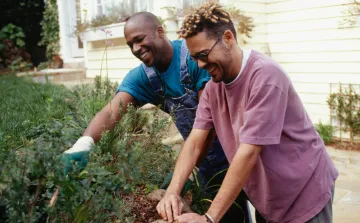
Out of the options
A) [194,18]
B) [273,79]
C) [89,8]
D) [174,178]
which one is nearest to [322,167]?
[273,79]

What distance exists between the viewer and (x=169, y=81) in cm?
241

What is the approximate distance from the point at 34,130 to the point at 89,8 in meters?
5.04

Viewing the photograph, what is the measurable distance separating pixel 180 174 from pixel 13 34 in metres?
10.3

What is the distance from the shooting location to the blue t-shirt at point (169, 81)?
2359 millimetres

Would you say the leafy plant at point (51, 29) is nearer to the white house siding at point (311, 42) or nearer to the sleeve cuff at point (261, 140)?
the white house siding at point (311, 42)

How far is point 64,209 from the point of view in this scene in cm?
155

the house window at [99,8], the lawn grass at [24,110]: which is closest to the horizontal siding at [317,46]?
the house window at [99,8]

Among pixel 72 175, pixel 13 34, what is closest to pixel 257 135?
pixel 72 175

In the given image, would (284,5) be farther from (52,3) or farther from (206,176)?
(52,3)

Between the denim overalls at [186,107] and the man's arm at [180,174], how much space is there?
424 millimetres

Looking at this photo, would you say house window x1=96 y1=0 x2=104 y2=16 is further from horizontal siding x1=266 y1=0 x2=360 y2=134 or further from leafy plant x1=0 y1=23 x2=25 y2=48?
leafy plant x1=0 y1=23 x2=25 y2=48

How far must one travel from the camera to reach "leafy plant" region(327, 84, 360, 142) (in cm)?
582

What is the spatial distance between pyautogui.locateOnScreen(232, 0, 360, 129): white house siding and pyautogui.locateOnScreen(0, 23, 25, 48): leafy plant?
676cm

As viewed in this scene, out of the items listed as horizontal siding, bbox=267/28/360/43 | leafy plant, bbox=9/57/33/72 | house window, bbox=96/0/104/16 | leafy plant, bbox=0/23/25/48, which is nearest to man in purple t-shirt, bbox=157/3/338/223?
horizontal siding, bbox=267/28/360/43
